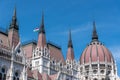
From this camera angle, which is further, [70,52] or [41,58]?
[70,52]

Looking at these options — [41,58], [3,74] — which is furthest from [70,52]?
[3,74]

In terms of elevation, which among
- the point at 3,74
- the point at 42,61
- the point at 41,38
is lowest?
the point at 3,74

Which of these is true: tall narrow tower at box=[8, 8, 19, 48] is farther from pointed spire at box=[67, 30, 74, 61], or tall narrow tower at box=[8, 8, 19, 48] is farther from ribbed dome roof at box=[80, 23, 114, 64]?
ribbed dome roof at box=[80, 23, 114, 64]

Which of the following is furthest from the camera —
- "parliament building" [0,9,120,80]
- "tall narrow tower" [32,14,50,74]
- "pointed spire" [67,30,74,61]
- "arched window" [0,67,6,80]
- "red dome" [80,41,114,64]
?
"red dome" [80,41,114,64]

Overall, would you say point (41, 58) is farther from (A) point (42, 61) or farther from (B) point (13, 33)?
(B) point (13, 33)

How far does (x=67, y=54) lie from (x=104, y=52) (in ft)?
84.9

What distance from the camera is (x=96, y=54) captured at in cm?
9969

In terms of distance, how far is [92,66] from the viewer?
97938 mm

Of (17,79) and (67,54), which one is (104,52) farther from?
(17,79)

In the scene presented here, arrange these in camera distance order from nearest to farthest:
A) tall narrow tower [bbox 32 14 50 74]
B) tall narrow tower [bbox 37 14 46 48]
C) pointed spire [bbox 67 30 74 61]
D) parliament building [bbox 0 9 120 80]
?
parliament building [bbox 0 9 120 80] < tall narrow tower [bbox 32 14 50 74] < tall narrow tower [bbox 37 14 46 48] < pointed spire [bbox 67 30 74 61]

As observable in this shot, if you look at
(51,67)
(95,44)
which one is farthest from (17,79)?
(95,44)

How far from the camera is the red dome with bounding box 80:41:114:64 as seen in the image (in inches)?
3880

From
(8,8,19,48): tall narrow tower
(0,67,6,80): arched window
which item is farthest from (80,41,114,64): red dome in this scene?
(0,67,6,80): arched window

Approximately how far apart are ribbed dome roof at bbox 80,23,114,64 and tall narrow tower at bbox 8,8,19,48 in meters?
43.4
